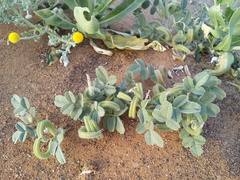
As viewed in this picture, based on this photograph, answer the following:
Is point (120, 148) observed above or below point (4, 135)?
below

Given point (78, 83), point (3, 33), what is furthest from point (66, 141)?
point (3, 33)

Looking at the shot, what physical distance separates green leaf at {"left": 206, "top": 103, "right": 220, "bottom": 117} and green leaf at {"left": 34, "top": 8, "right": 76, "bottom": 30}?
113 centimetres

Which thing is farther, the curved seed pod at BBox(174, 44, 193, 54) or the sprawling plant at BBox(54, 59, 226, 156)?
the curved seed pod at BBox(174, 44, 193, 54)

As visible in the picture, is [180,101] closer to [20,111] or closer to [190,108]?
[190,108]

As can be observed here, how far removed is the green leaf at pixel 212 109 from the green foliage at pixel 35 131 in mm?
731

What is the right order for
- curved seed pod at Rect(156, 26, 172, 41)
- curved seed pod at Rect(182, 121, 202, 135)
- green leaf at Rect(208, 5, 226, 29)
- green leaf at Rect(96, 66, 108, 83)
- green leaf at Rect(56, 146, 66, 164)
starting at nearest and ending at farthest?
green leaf at Rect(56, 146, 66, 164) → curved seed pod at Rect(182, 121, 202, 135) → green leaf at Rect(96, 66, 108, 83) → green leaf at Rect(208, 5, 226, 29) → curved seed pod at Rect(156, 26, 172, 41)

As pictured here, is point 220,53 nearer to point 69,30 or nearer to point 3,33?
point 69,30

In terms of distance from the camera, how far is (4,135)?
164 centimetres

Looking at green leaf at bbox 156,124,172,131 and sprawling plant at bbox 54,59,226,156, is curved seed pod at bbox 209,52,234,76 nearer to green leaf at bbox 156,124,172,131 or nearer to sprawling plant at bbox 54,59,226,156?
sprawling plant at bbox 54,59,226,156

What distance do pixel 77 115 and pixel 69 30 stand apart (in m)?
0.97

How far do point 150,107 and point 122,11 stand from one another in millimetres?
876

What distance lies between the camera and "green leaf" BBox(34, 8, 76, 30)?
79.6 inches

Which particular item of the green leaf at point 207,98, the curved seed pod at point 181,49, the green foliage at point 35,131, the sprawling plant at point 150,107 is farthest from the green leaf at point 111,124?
the curved seed pod at point 181,49

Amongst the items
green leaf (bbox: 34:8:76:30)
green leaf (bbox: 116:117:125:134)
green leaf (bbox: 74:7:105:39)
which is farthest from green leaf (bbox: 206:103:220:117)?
green leaf (bbox: 34:8:76:30)
